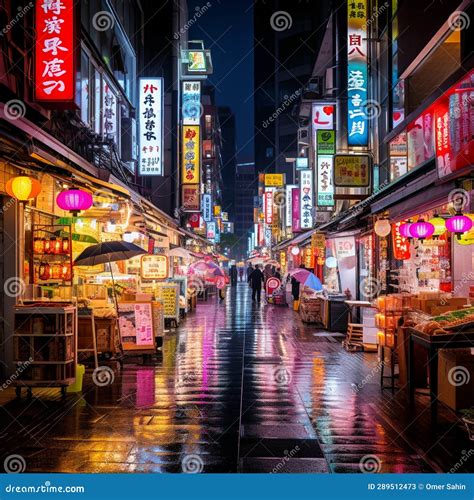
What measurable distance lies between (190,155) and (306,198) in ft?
23.0

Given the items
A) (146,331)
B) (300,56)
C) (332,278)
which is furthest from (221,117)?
(146,331)

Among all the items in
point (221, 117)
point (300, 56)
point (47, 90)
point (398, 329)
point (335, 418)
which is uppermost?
point (221, 117)

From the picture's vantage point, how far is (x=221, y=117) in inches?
6658

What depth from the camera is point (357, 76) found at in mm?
20500

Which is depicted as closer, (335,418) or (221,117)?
(335,418)

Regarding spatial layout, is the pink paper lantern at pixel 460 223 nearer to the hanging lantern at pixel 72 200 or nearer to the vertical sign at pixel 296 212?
the hanging lantern at pixel 72 200

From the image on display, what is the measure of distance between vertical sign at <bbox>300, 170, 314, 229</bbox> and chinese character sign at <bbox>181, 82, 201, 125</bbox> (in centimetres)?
696

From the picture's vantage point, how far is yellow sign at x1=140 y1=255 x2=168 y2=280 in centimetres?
1953

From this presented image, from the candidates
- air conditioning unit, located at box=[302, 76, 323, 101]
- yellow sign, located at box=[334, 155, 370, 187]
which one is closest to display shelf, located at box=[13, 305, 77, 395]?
yellow sign, located at box=[334, 155, 370, 187]

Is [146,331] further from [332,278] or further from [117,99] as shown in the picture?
[332,278]

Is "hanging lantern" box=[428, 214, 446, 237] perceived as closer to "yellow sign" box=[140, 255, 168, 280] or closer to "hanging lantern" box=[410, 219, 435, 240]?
"hanging lantern" box=[410, 219, 435, 240]

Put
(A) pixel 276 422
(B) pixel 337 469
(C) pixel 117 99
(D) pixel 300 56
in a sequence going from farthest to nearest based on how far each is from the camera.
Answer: (D) pixel 300 56, (C) pixel 117 99, (A) pixel 276 422, (B) pixel 337 469

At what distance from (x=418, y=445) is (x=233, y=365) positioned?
6360 millimetres

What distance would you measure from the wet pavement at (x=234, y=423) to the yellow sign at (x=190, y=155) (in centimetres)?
2075
